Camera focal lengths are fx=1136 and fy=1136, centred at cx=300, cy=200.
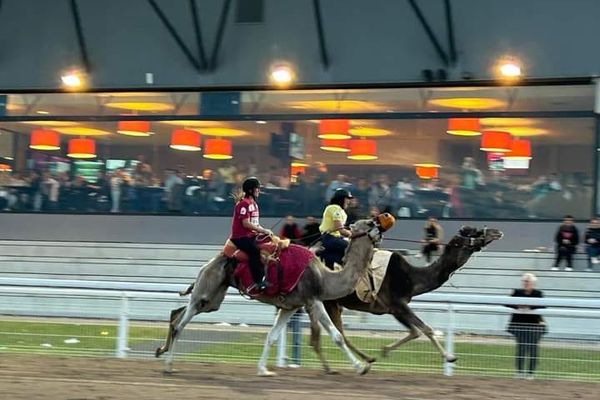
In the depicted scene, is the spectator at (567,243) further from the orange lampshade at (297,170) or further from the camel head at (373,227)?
the camel head at (373,227)

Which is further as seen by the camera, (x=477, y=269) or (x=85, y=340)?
(x=477, y=269)

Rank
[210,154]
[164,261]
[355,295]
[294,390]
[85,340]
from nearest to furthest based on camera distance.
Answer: [294,390] → [355,295] → [85,340] → [164,261] → [210,154]

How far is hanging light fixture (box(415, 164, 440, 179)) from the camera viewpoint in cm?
3191

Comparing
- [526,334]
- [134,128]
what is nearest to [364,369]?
[526,334]

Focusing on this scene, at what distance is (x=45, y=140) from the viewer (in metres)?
35.6

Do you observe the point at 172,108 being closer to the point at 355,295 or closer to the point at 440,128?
the point at 440,128

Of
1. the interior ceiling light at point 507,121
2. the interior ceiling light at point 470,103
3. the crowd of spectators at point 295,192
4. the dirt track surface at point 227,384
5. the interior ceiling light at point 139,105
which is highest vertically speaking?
the interior ceiling light at point 470,103

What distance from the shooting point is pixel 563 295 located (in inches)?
1052

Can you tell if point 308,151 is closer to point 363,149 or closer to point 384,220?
point 363,149

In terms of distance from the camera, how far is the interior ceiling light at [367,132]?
32.3 metres

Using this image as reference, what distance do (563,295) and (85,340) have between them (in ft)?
42.9

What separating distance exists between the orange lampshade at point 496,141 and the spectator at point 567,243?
4.24m

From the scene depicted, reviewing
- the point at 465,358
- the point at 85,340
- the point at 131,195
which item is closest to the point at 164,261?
the point at 131,195

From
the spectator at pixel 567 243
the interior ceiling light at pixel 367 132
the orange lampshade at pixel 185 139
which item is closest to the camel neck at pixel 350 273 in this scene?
the spectator at pixel 567 243
